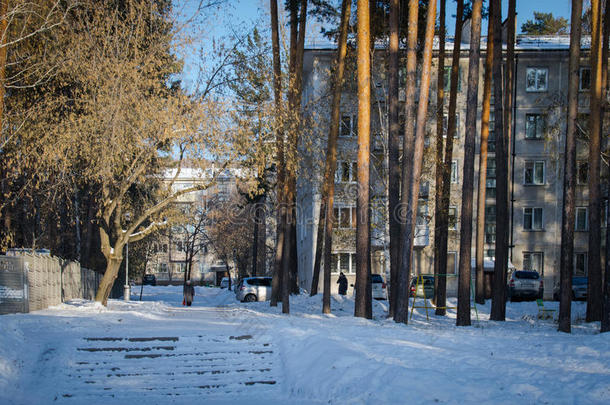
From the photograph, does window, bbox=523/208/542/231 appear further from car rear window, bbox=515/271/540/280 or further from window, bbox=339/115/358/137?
window, bbox=339/115/358/137

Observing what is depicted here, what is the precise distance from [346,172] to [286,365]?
23.2 metres

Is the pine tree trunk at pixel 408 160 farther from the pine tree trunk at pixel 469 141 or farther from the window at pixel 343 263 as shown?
the window at pixel 343 263

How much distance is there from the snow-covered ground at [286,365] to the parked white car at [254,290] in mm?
19719

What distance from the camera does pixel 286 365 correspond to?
12.1 metres

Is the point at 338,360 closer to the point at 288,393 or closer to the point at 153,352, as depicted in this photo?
the point at 288,393

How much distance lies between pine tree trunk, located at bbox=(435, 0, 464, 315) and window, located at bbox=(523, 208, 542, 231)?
1896 cm

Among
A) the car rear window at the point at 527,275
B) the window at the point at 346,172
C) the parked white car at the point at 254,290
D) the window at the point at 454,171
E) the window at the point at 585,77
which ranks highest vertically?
the window at the point at 585,77

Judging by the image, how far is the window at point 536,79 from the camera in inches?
1706

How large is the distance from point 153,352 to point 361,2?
11973mm

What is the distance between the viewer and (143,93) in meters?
20.4

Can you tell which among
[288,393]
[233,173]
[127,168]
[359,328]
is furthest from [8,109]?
[288,393]

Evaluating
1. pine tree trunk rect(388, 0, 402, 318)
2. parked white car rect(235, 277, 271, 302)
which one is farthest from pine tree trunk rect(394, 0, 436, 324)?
parked white car rect(235, 277, 271, 302)

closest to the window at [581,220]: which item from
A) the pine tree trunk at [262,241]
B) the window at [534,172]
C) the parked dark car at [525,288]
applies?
the window at [534,172]

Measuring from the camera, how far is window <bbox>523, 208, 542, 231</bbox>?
43.2 m
